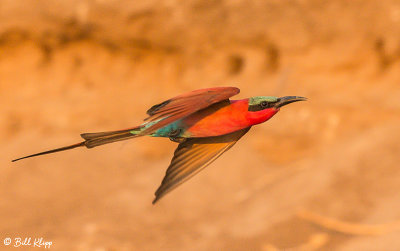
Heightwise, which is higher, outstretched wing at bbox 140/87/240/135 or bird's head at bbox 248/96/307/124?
outstretched wing at bbox 140/87/240/135

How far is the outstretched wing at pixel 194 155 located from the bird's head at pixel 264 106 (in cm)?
3

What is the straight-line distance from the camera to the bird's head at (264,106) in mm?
880

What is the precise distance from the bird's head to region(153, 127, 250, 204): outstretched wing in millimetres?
32

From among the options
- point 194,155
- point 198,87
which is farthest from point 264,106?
point 198,87

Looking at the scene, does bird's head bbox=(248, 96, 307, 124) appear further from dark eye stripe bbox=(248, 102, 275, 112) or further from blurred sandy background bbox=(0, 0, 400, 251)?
blurred sandy background bbox=(0, 0, 400, 251)

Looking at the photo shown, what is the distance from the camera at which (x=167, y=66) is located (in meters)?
2.22

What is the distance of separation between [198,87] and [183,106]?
4.35 feet

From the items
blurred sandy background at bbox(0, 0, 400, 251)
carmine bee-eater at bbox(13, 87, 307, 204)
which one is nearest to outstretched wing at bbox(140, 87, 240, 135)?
carmine bee-eater at bbox(13, 87, 307, 204)

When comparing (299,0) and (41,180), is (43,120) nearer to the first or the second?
(41,180)

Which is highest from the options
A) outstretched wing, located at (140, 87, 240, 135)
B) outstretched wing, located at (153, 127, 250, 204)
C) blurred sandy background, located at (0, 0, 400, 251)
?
blurred sandy background, located at (0, 0, 400, 251)

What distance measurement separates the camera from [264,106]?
34.8 inches

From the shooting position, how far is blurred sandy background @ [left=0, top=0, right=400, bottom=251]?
75.9 inches

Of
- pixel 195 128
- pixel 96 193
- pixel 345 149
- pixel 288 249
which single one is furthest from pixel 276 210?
pixel 195 128

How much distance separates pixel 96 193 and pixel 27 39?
0.50 m
